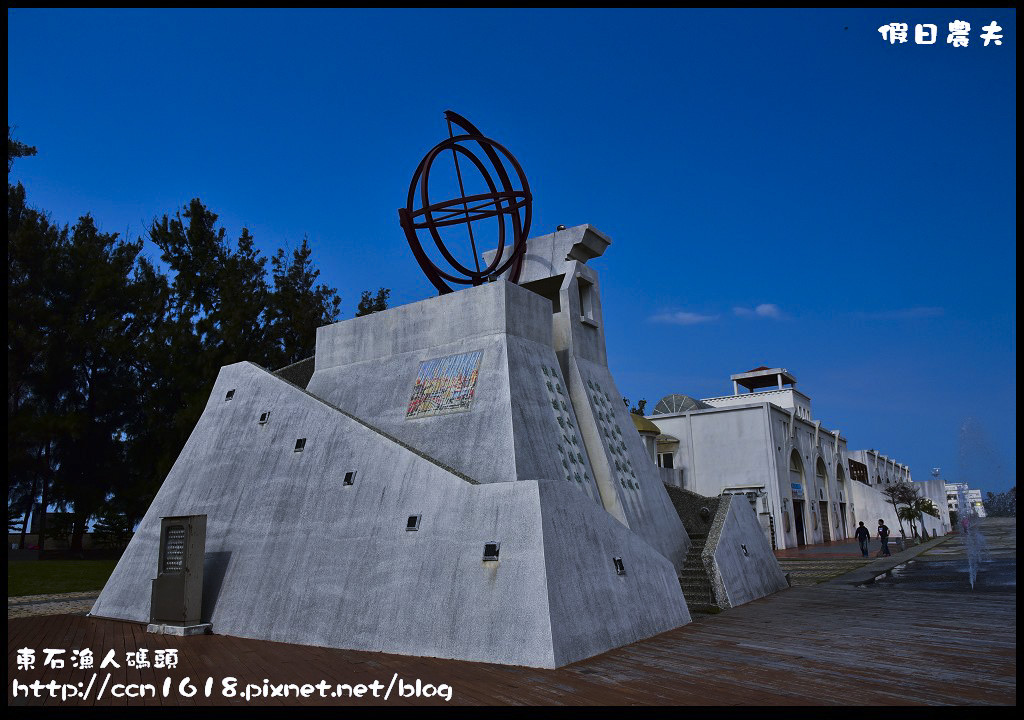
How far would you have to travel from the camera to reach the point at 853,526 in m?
45.9

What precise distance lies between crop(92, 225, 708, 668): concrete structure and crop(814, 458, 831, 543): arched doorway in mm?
27140

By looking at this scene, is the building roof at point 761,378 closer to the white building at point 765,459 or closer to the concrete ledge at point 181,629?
the white building at point 765,459

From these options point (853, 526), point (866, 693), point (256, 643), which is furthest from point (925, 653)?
point (853, 526)

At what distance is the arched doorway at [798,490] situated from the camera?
1404 inches

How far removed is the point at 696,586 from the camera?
13711 mm

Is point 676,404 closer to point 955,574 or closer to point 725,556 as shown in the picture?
point 955,574

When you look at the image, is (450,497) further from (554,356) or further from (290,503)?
(554,356)

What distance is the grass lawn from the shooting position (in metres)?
18.8

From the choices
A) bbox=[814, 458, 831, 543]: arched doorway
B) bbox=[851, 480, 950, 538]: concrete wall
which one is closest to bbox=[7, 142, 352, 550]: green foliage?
bbox=[814, 458, 831, 543]: arched doorway

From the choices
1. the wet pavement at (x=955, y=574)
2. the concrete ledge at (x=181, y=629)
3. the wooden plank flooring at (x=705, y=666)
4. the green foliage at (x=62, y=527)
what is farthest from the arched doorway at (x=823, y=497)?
the green foliage at (x=62, y=527)

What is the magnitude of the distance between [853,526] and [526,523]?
43548 millimetres

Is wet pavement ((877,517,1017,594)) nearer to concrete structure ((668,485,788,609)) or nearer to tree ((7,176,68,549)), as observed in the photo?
concrete structure ((668,485,788,609))

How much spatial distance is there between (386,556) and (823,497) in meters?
36.2

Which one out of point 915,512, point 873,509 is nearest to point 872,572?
point 915,512
